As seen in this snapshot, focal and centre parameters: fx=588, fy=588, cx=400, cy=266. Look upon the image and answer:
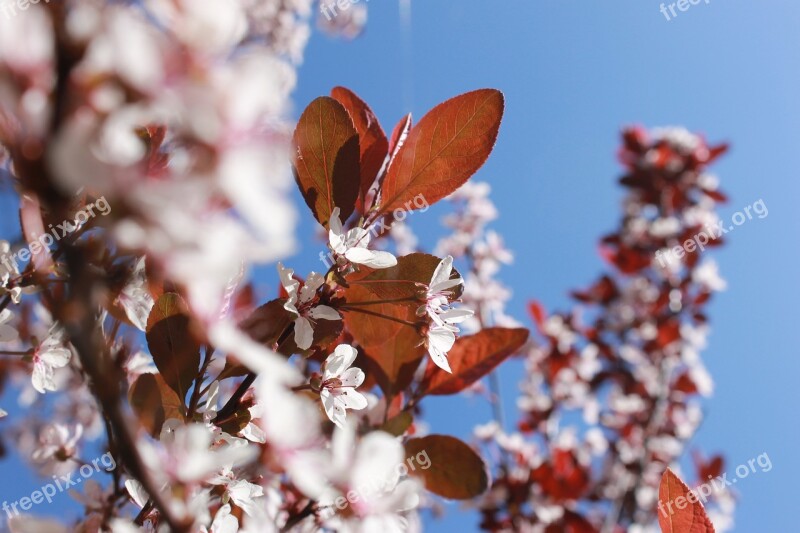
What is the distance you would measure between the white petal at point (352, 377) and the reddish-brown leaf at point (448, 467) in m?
0.25

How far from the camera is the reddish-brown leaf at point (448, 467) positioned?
79 cm

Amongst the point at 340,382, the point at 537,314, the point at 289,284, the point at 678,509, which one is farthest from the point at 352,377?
the point at 537,314

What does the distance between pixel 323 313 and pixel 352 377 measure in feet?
0.26

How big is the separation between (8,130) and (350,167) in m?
0.40

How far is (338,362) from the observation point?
0.58 metres

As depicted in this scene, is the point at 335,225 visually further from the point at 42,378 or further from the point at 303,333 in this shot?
the point at 42,378

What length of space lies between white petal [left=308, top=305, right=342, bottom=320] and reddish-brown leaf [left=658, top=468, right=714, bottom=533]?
0.34 metres

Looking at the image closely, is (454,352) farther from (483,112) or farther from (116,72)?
(116,72)

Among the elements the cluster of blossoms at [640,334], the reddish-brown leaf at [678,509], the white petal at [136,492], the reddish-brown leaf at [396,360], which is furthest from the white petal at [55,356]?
the cluster of blossoms at [640,334]

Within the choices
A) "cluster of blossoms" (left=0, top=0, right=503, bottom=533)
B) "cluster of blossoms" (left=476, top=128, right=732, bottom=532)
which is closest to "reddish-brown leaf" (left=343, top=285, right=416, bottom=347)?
"cluster of blossoms" (left=0, top=0, right=503, bottom=533)

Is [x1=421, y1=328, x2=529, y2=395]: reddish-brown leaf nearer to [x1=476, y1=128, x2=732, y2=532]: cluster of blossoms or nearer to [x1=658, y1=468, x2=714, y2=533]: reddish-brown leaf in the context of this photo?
[x1=658, y1=468, x2=714, y2=533]: reddish-brown leaf

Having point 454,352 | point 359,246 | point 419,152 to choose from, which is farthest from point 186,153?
point 454,352

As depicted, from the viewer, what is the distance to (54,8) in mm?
260

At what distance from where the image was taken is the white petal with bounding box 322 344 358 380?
1.90 feet
